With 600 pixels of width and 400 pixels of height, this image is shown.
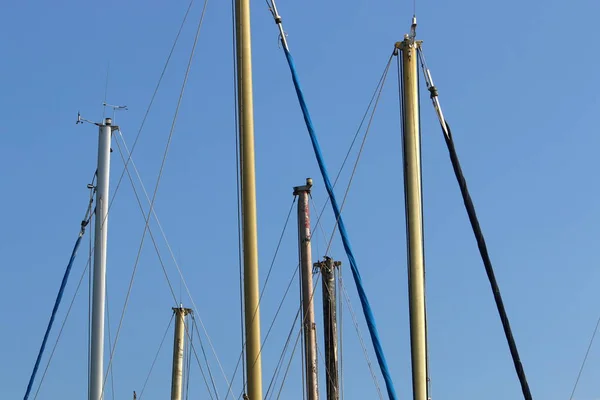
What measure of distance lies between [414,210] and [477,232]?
89.1 inches

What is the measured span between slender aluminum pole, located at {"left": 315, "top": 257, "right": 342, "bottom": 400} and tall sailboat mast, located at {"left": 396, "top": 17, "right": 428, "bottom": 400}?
8024mm

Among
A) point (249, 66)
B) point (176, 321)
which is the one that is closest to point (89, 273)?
point (249, 66)

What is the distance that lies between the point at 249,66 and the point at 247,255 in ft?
13.2

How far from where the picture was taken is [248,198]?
2280 centimetres

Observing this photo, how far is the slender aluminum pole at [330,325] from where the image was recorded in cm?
3119

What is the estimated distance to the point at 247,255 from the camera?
2242 centimetres

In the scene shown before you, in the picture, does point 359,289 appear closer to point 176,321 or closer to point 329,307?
point 329,307

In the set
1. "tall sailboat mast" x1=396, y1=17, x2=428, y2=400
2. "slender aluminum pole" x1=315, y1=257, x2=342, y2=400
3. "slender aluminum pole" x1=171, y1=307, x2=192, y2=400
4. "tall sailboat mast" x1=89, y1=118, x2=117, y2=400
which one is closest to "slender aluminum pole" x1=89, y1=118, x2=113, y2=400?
"tall sailboat mast" x1=89, y1=118, x2=117, y2=400

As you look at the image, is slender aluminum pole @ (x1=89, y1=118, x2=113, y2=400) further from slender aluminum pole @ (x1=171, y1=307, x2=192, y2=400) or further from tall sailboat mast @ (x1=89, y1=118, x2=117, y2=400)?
slender aluminum pole @ (x1=171, y1=307, x2=192, y2=400)

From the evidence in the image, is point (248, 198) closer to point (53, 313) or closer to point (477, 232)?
point (477, 232)

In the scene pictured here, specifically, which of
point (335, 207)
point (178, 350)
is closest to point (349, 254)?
point (335, 207)

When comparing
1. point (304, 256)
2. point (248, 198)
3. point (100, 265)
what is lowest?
point (248, 198)

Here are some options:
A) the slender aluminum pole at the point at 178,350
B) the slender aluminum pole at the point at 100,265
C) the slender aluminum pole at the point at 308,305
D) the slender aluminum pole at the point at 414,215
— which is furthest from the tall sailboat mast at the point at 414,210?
the slender aluminum pole at the point at 178,350

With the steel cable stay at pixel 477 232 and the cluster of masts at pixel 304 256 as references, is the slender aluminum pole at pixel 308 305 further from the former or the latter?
the steel cable stay at pixel 477 232
